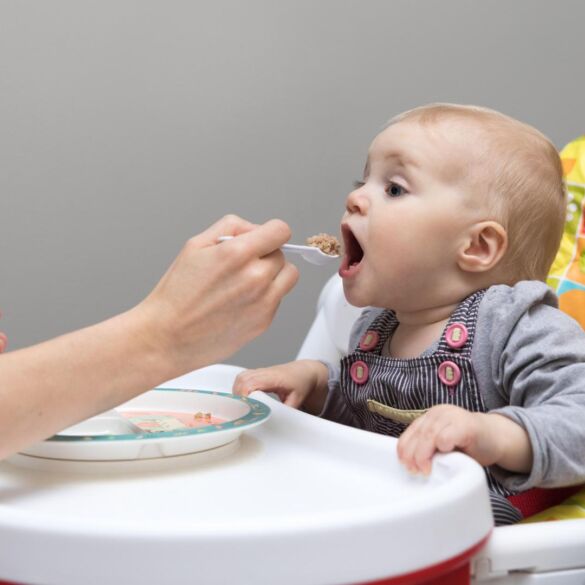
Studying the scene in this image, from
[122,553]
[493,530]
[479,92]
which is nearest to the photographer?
[122,553]

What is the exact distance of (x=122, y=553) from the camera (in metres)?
0.56

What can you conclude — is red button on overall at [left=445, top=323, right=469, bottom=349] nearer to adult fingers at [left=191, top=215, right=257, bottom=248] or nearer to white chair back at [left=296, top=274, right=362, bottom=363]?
adult fingers at [left=191, top=215, right=257, bottom=248]

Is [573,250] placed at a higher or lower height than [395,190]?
lower

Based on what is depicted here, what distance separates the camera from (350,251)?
3.25 feet

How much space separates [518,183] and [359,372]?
26 cm

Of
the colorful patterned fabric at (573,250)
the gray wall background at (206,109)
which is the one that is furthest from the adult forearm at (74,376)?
the gray wall background at (206,109)

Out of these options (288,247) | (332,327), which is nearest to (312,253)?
(288,247)

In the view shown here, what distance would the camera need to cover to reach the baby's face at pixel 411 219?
944mm

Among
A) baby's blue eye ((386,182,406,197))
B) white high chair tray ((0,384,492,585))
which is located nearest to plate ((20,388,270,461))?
white high chair tray ((0,384,492,585))

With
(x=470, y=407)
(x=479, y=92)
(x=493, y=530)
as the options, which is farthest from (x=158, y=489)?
(x=479, y=92)

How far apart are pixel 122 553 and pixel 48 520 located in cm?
5

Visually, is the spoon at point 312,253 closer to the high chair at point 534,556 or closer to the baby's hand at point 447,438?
the baby's hand at point 447,438

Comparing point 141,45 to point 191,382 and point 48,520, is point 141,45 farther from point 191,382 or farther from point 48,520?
point 48,520

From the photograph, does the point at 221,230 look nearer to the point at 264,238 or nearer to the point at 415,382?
the point at 264,238
